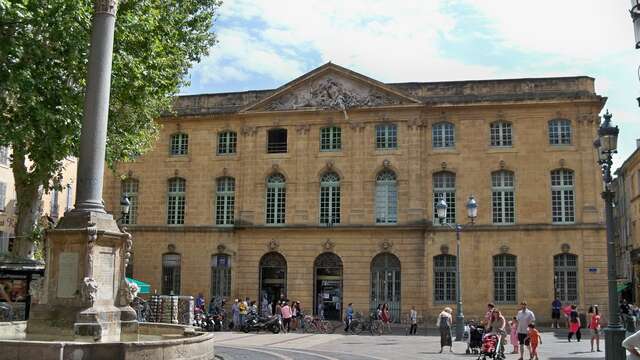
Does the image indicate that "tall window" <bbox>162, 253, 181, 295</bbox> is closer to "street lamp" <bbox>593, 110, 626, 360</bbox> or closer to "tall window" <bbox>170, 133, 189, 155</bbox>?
"tall window" <bbox>170, 133, 189, 155</bbox>

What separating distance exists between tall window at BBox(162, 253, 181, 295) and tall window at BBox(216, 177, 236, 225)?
324cm

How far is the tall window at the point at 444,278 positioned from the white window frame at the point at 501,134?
647cm

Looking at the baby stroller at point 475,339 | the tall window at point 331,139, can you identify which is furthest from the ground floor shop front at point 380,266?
the baby stroller at point 475,339

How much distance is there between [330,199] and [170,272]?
1004cm

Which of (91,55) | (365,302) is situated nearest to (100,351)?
(91,55)

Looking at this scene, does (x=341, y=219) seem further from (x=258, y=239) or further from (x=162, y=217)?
(x=162, y=217)

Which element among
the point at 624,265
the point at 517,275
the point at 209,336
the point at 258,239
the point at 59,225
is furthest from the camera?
the point at 624,265

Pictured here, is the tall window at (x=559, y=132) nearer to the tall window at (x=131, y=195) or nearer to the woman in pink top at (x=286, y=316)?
the woman in pink top at (x=286, y=316)

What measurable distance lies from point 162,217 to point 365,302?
1250 cm

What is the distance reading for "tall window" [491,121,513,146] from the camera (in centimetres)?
3675

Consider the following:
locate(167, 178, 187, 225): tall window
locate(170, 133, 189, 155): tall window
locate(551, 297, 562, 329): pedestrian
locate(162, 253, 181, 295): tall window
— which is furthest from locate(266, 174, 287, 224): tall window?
locate(551, 297, 562, 329): pedestrian

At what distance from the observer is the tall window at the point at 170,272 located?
3944 centimetres

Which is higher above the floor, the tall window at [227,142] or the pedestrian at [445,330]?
the tall window at [227,142]

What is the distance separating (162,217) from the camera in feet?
131
